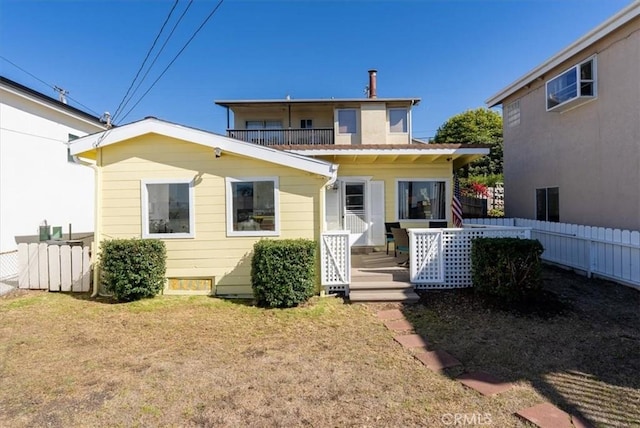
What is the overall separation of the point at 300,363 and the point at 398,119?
15.2 meters

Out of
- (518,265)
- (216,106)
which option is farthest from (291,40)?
(518,265)

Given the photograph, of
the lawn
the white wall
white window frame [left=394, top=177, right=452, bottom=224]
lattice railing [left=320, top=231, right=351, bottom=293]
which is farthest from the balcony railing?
the lawn

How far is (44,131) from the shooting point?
10.7 meters

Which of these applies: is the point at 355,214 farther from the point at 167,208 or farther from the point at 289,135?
the point at 289,135

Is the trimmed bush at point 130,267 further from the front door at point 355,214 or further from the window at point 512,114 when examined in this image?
the window at point 512,114

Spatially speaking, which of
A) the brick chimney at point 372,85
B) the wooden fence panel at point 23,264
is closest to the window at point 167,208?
the wooden fence panel at point 23,264

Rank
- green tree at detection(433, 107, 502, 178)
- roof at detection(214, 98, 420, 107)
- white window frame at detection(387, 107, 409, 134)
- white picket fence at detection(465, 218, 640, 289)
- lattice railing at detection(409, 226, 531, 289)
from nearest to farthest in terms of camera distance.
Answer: white picket fence at detection(465, 218, 640, 289) < lattice railing at detection(409, 226, 531, 289) < roof at detection(214, 98, 420, 107) < white window frame at detection(387, 107, 409, 134) < green tree at detection(433, 107, 502, 178)

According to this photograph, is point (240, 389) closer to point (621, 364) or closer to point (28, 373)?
point (28, 373)

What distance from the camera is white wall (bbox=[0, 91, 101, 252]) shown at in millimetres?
9297

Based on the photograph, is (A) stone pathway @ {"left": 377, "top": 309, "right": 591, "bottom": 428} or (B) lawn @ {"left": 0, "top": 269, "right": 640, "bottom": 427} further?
(B) lawn @ {"left": 0, "top": 269, "right": 640, "bottom": 427}

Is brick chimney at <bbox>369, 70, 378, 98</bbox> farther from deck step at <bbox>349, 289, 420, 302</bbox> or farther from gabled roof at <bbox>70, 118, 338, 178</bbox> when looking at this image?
deck step at <bbox>349, 289, 420, 302</bbox>

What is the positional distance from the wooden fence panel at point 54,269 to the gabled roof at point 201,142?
87.8 inches

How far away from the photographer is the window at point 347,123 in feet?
55.8

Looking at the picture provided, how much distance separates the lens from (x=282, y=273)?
6.04 meters
